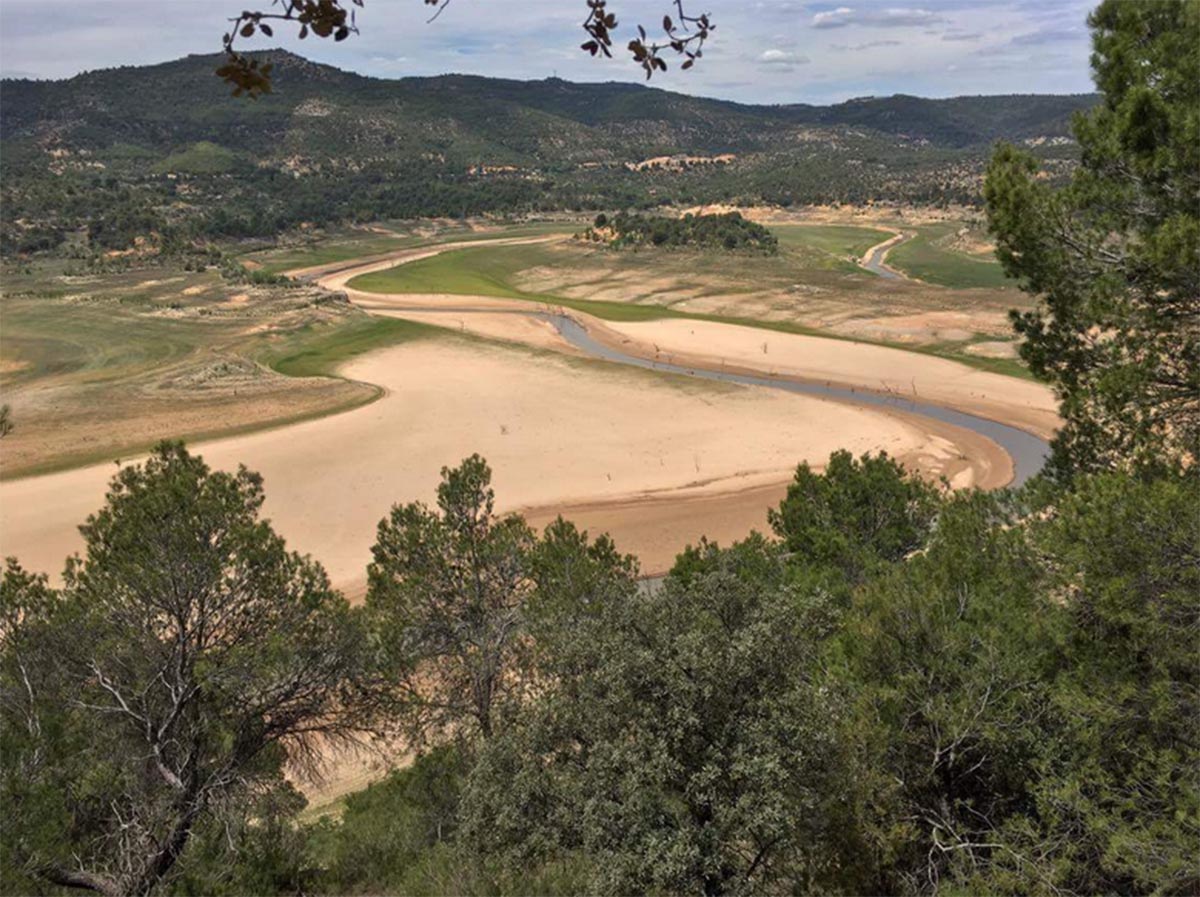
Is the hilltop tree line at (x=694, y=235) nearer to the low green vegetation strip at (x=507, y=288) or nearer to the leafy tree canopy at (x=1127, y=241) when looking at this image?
the low green vegetation strip at (x=507, y=288)

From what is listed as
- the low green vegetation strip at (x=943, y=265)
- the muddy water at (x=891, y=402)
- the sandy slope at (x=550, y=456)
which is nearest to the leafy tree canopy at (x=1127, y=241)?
the sandy slope at (x=550, y=456)

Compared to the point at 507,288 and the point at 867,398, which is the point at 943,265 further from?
the point at 867,398

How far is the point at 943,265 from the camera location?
9812cm

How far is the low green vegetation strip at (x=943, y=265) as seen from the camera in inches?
3465

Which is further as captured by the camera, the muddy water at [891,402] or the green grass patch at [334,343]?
the green grass patch at [334,343]

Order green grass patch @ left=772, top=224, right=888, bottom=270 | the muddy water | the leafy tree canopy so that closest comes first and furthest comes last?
the leafy tree canopy
the muddy water
green grass patch @ left=772, top=224, right=888, bottom=270

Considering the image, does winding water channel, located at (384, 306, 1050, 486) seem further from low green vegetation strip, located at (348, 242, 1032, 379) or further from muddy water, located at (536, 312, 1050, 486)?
low green vegetation strip, located at (348, 242, 1032, 379)

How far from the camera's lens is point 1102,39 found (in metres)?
10.9

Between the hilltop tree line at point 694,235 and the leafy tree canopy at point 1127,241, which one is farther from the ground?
the hilltop tree line at point 694,235

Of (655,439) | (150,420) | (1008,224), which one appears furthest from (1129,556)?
(150,420)

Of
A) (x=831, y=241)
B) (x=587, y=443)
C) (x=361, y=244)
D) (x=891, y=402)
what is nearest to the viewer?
(x=587, y=443)

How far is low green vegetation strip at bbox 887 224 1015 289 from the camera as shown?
289 ft

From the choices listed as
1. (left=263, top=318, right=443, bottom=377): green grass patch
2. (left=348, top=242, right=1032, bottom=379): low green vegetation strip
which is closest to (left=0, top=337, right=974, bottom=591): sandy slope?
(left=263, top=318, right=443, bottom=377): green grass patch

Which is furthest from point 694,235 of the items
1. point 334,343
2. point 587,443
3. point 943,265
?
point 587,443
